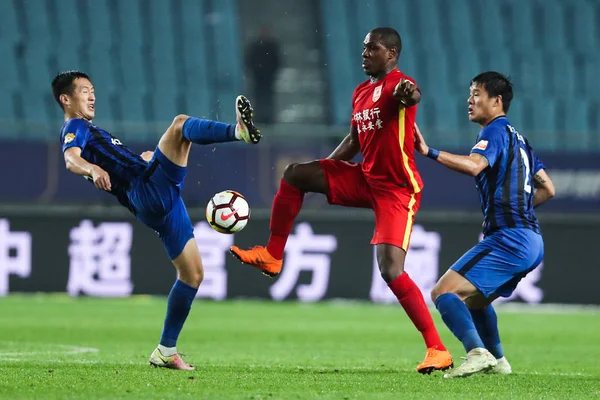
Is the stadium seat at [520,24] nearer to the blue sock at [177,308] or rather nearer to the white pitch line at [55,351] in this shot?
the white pitch line at [55,351]

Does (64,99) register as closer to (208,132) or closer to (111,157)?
(111,157)

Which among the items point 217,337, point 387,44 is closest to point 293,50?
point 217,337

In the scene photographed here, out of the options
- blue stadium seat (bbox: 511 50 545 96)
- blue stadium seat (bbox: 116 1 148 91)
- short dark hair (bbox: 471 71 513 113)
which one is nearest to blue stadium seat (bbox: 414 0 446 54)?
blue stadium seat (bbox: 511 50 545 96)

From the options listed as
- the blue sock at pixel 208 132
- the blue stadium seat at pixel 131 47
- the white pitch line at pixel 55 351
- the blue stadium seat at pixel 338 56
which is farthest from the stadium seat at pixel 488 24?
the blue sock at pixel 208 132

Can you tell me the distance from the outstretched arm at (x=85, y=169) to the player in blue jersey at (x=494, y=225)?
6.17 feet

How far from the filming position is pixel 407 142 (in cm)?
730

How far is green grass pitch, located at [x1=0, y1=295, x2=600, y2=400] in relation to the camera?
6301 mm

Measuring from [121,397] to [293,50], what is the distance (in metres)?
12.1

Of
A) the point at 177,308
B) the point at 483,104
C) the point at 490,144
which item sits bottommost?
the point at 177,308

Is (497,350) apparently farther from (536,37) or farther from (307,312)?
(536,37)

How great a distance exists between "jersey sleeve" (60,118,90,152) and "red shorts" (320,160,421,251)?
152 cm

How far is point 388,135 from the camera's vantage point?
730 cm

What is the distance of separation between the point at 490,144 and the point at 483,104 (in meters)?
0.38

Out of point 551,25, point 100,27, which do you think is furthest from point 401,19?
point 100,27
